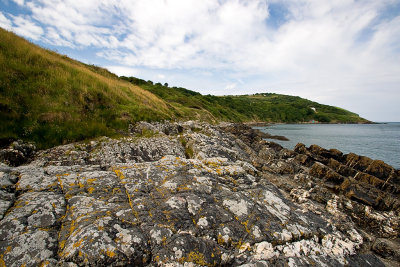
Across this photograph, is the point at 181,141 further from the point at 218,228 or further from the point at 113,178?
the point at 218,228

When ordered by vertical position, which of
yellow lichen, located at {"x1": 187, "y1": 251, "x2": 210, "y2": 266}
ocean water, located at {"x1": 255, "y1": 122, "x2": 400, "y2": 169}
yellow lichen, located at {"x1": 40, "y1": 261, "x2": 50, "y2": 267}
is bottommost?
ocean water, located at {"x1": 255, "y1": 122, "x2": 400, "y2": 169}

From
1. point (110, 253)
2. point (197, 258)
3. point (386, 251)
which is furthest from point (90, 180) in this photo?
point (386, 251)

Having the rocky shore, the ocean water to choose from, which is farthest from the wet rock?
the ocean water

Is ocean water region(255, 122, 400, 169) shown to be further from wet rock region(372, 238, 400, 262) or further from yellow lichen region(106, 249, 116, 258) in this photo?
yellow lichen region(106, 249, 116, 258)

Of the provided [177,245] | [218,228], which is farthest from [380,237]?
[177,245]

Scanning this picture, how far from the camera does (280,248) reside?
4402 mm

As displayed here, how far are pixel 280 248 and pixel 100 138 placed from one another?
11076 mm

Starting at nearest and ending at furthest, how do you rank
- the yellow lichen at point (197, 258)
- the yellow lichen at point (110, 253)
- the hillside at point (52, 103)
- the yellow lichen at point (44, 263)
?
the yellow lichen at point (44, 263), the yellow lichen at point (110, 253), the yellow lichen at point (197, 258), the hillside at point (52, 103)

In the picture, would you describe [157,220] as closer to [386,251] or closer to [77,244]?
[77,244]

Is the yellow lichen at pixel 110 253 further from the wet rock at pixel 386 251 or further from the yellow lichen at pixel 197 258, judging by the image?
the wet rock at pixel 386 251

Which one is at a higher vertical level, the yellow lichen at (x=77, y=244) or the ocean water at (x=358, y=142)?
the yellow lichen at (x=77, y=244)

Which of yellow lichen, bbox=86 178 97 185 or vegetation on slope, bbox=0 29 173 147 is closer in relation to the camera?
yellow lichen, bbox=86 178 97 185

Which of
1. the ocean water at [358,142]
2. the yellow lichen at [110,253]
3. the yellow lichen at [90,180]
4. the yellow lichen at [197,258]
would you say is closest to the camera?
the yellow lichen at [110,253]

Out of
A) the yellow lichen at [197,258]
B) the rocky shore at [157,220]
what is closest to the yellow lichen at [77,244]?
the rocky shore at [157,220]
